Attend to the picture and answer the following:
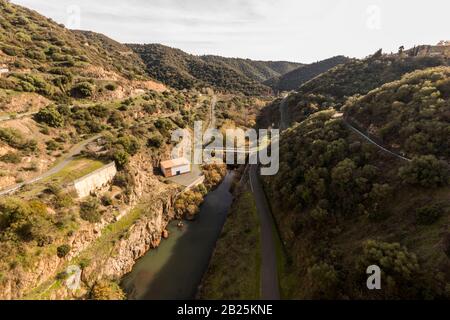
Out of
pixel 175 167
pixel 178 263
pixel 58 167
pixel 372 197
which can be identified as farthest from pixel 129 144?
pixel 372 197

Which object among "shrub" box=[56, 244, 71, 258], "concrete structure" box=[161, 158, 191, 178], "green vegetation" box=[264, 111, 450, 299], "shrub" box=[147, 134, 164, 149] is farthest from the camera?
"shrub" box=[147, 134, 164, 149]

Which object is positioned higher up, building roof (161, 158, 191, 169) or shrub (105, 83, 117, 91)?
shrub (105, 83, 117, 91)

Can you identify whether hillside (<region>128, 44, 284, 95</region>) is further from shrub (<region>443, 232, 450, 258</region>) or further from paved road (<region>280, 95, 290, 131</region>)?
shrub (<region>443, 232, 450, 258</region>)

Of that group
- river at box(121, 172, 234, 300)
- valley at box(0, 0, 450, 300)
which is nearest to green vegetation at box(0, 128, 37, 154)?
valley at box(0, 0, 450, 300)

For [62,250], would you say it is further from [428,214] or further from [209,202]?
[428,214]

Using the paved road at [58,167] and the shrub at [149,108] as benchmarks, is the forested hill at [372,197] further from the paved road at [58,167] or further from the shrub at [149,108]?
the shrub at [149,108]

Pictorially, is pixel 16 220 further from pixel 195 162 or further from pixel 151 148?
pixel 195 162
